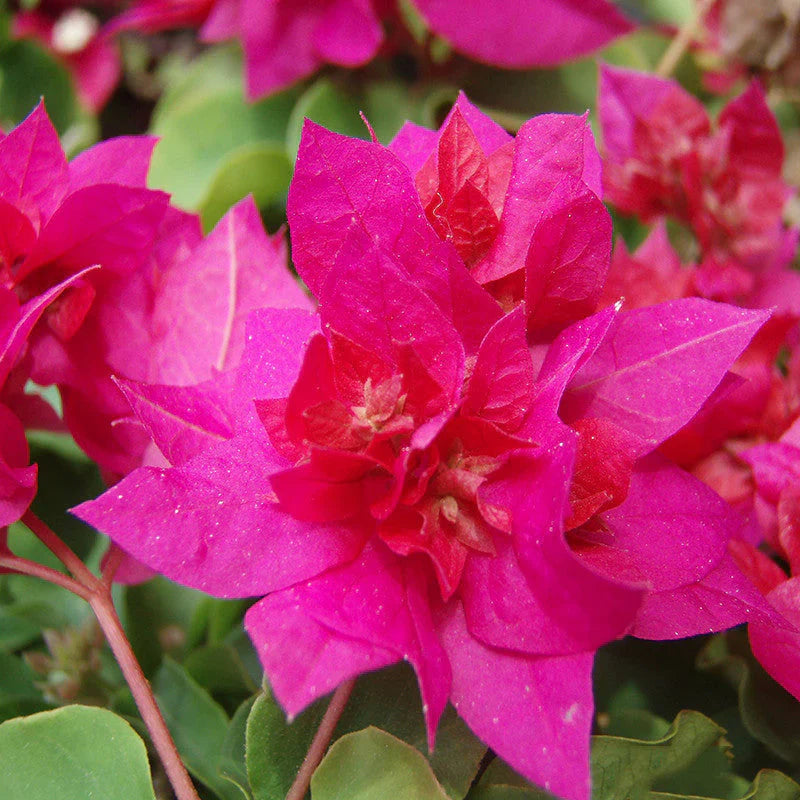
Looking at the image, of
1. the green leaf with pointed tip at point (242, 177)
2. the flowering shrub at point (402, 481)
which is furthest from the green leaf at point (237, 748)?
the green leaf with pointed tip at point (242, 177)

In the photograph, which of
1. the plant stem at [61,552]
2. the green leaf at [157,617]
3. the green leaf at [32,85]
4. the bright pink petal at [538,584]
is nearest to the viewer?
the bright pink petal at [538,584]

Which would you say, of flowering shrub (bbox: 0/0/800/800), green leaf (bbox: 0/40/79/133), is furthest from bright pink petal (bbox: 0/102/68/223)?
green leaf (bbox: 0/40/79/133)

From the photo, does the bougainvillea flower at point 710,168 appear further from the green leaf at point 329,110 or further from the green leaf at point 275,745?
the green leaf at point 275,745

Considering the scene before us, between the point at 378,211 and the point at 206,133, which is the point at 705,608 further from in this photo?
the point at 206,133

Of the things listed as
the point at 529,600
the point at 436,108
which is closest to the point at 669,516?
the point at 529,600

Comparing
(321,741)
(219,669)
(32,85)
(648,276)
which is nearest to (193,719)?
(219,669)

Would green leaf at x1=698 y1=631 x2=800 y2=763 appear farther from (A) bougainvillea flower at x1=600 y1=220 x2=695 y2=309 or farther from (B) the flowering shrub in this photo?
(A) bougainvillea flower at x1=600 y1=220 x2=695 y2=309

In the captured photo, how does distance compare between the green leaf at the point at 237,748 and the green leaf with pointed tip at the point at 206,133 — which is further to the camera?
the green leaf with pointed tip at the point at 206,133
